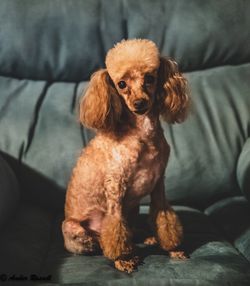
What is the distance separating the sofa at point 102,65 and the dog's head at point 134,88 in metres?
0.36

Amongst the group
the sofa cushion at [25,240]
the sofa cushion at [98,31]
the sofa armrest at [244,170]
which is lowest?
the sofa cushion at [25,240]

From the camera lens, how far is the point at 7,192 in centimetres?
120

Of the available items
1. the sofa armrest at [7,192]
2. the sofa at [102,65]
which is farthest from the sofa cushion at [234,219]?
the sofa armrest at [7,192]

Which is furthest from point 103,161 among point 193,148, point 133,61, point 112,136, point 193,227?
point 193,148

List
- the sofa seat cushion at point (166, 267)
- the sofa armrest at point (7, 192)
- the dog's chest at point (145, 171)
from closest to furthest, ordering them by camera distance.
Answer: the sofa seat cushion at point (166, 267)
the dog's chest at point (145, 171)
the sofa armrest at point (7, 192)

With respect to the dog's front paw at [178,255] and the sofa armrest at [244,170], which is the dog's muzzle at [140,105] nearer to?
the dog's front paw at [178,255]

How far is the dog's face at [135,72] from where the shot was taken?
96cm

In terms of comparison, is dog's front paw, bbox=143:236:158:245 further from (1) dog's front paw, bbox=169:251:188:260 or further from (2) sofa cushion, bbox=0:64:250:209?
(2) sofa cushion, bbox=0:64:250:209

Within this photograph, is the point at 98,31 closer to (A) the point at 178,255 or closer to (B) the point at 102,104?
(B) the point at 102,104

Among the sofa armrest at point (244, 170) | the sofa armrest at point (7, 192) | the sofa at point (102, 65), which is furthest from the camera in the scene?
the sofa at point (102, 65)

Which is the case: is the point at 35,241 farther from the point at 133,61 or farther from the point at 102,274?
the point at 133,61

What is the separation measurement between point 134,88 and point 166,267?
1.22 ft

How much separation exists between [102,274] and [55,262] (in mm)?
135

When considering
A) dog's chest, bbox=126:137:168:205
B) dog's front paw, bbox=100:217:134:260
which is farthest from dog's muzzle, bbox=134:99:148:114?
dog's front paw, bbox=100:217:134:260
